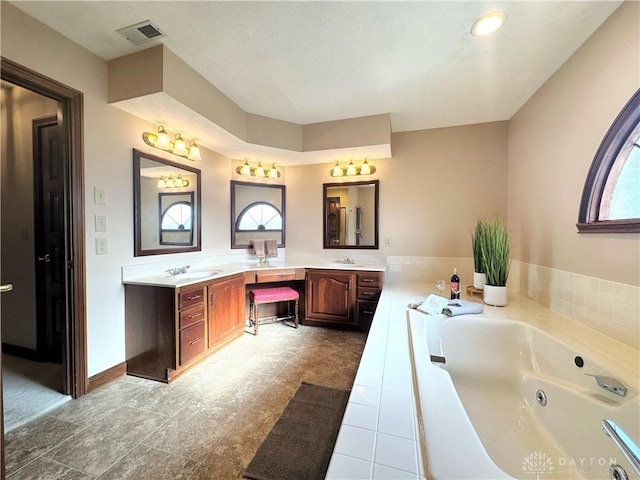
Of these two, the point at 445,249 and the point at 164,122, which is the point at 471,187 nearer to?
the point at 445,249

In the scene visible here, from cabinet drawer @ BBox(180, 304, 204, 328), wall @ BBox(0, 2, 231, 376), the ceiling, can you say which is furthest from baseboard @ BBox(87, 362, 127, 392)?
the ceiling

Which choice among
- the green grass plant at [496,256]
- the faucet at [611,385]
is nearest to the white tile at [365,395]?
the faucet at [611,385]

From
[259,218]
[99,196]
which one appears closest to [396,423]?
[99,196]

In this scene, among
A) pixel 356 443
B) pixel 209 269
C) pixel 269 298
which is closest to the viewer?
pixel 356 443

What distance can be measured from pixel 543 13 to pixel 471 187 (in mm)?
1769

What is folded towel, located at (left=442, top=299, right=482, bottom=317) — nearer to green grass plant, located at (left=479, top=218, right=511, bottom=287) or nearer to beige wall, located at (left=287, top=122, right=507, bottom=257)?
green grass plant, located at (left=479, top=218, right=511, bottom=287)

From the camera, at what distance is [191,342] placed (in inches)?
87.2

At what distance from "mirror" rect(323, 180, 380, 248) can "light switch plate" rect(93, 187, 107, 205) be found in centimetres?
239

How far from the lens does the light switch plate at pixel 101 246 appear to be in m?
1.98

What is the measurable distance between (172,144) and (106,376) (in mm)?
2108

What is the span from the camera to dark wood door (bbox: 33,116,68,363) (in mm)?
2121

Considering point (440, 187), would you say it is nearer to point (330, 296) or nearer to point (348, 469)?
point (330, 296)

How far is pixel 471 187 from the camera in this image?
3068 mm

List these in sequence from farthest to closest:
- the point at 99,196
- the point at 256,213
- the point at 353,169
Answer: the point at 256,213, the point at 353,169, the point at 99,196
